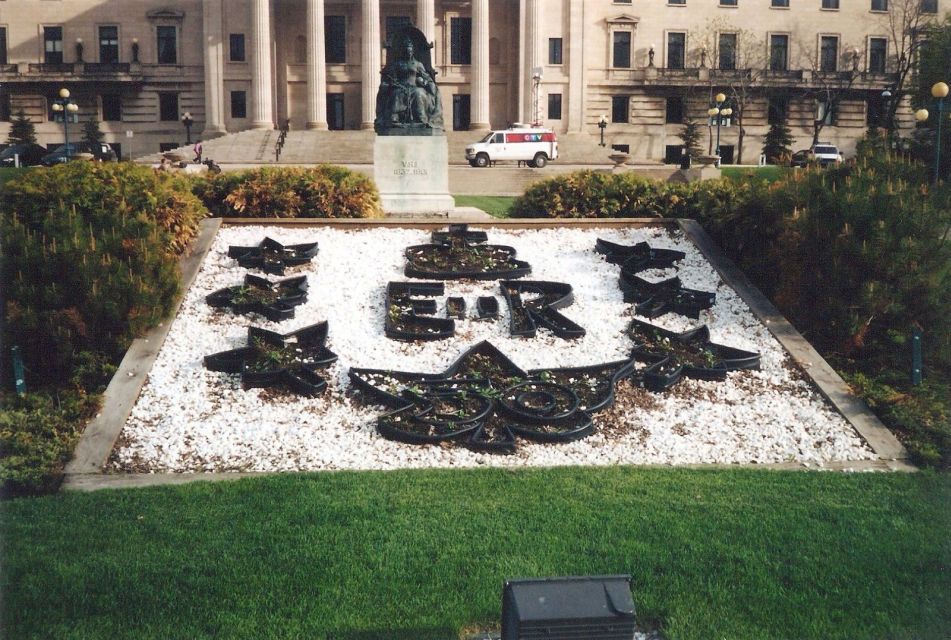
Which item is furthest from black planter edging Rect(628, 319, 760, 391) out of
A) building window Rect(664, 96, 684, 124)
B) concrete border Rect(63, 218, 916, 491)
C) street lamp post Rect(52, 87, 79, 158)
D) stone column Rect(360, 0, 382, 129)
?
building window Rect(664, 96, 684, 124)

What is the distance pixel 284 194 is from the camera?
613 inches

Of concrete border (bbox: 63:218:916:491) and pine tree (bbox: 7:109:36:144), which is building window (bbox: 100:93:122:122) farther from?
concrete border (bbox: 63:218:916:491)

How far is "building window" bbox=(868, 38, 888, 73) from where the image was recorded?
66.1m

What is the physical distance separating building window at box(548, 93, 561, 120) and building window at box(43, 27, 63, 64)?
3191 cm

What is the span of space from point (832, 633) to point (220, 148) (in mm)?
51412

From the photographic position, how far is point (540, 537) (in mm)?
6449

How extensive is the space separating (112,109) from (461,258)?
5666cm

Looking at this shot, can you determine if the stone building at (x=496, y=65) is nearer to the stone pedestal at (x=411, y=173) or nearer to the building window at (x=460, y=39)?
the building window at (x=460, y=39)

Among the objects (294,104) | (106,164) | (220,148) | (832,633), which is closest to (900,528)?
(832,633)

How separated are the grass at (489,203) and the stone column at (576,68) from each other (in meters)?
31.3

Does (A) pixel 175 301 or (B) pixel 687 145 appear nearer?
(A) pixel 175 301

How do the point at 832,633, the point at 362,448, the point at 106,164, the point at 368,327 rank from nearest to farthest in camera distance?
1. the point at 832,633
2. the point at 362,448
3. the point at 368,327
4. the point at 106,164

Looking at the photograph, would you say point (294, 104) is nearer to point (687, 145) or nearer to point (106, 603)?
point (687, 145)

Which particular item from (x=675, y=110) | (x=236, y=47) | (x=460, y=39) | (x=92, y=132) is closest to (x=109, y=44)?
(x=92, y=132)
